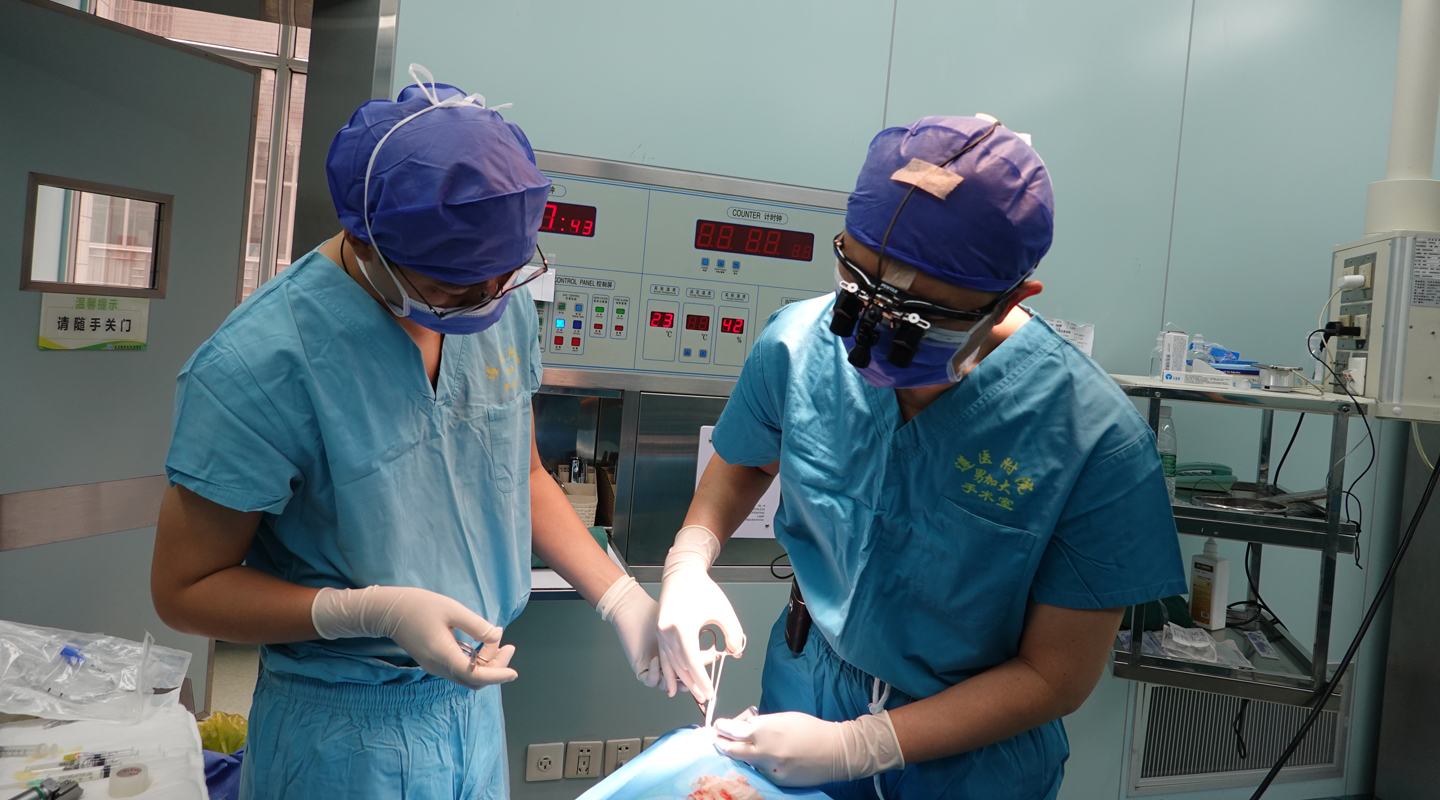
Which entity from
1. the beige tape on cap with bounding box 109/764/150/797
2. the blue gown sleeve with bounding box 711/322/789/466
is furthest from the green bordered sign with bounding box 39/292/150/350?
the blue gown sleeve with bounding box 711/322/789/466

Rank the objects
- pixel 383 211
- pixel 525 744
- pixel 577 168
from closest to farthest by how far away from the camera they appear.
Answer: pixel 383 211
pixel 577 168
pixel 525 744

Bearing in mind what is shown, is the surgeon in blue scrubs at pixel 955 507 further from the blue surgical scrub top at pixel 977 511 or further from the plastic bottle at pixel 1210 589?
the plastic bottle at pixel 1210 589

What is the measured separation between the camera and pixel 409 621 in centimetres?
105

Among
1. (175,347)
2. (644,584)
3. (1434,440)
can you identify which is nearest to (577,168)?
(644,584)

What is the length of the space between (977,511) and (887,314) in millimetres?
306

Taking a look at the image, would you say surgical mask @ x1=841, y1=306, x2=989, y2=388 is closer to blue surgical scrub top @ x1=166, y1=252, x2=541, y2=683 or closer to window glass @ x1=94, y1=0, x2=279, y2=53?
blue surgical scrub top @ x1=166, y1=252, x2=541, y2=683

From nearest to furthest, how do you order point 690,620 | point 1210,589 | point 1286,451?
point 690,620, point 1210,589, point 1286,451

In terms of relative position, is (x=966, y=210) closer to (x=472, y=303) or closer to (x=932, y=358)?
(x=932, y=358)

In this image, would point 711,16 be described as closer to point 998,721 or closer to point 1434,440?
point 998,721

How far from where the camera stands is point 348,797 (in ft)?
3.60

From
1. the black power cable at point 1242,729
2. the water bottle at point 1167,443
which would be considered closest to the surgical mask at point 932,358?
the water bottle at point 1167,443

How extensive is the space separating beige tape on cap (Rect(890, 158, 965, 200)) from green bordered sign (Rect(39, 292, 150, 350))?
2393mm

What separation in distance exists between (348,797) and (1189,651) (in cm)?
193

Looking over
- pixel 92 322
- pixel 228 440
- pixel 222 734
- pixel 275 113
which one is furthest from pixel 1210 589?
pixel 275 113
